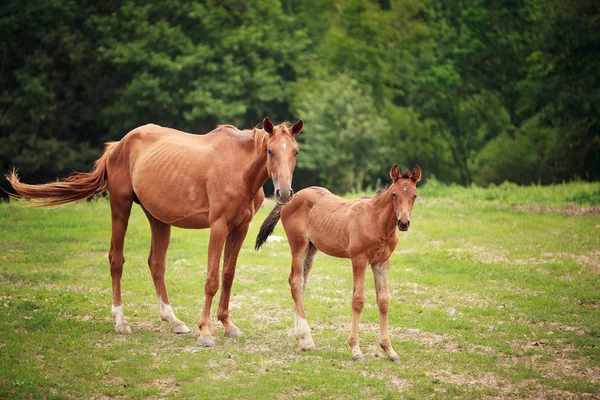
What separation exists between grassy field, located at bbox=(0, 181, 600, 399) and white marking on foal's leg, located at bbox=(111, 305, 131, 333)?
0.17 metres

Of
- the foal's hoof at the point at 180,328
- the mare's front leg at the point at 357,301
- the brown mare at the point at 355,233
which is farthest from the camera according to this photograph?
the foal's hoof at the point at 180,328

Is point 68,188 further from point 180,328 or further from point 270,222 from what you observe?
point 270,222

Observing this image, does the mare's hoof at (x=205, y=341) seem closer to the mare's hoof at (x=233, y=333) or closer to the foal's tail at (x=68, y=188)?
the mare's hoof at (x=233, y=333)

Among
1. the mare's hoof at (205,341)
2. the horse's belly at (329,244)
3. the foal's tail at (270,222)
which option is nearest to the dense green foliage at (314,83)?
the foal's tail at (270,222)

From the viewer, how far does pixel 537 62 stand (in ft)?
149

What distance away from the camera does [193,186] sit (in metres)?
10.6

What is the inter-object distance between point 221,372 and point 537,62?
136 feet

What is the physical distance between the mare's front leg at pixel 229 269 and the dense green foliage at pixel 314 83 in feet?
99.8

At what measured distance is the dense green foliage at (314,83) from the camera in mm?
43594

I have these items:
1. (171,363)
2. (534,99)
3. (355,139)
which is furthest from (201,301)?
(355,139)

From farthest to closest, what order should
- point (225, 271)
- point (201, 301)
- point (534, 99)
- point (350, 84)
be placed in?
1. point (350, 84)
2. point (534, 99)
3. point (201, 301)
4. point (225, 271)

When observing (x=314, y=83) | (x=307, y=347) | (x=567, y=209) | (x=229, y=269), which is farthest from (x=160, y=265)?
(x=314, y=83)

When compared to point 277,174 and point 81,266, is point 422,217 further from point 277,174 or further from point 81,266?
point 277,174

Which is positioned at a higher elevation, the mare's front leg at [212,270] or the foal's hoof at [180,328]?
the mare's front leg at [212,270]
